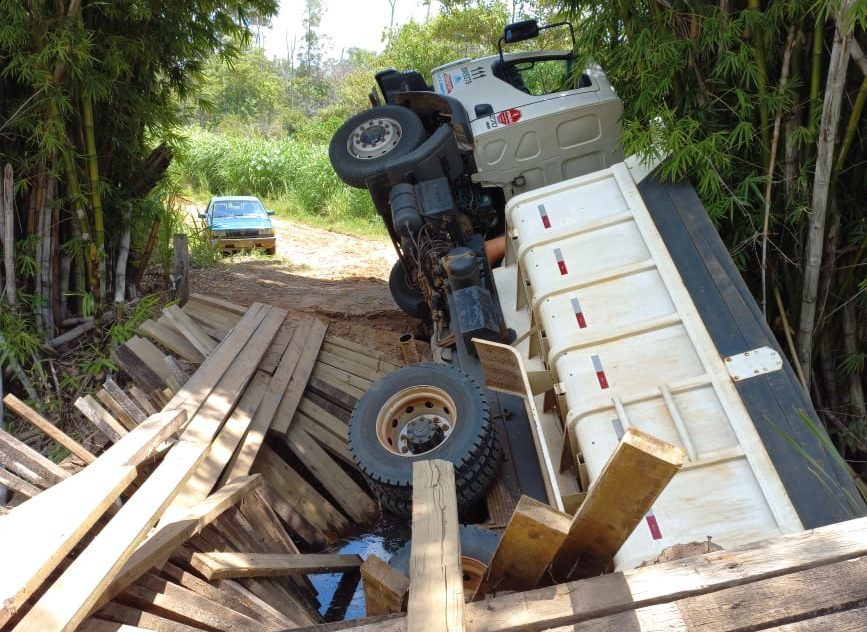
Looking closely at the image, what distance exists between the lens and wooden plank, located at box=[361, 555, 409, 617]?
2.18 m

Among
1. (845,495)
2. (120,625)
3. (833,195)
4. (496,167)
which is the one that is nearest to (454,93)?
(496,167)

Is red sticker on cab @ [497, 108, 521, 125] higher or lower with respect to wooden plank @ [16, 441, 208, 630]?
higher

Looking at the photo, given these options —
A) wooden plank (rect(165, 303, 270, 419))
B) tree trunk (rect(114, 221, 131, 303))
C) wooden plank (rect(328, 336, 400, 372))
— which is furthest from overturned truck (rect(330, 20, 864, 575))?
tree trunk (rect(114, 221, 131, 303))

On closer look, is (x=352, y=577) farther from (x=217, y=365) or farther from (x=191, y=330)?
(x=191, y=330)

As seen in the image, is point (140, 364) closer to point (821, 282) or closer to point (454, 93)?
point (454, 93)

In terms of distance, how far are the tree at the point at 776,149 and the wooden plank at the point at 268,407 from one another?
292 cm

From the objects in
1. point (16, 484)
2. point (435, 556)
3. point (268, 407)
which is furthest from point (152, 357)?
point (435, 556)

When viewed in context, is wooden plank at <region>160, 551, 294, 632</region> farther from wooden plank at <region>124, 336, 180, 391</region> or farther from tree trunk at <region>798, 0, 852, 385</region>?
tree trunk at <region>798, 0, 852, 385</region>

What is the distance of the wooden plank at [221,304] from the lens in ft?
21.6

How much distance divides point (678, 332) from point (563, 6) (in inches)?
113

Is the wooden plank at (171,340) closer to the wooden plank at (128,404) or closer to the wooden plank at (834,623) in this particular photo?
the wooden plank at (128,404)

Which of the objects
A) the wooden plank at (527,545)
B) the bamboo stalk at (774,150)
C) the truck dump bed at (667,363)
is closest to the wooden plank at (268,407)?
the truck dump bed at (667,363)

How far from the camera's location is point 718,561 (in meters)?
1.70

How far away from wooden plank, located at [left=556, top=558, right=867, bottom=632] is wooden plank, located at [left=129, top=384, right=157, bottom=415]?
4052 mm
